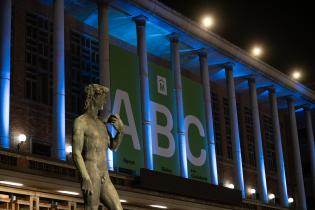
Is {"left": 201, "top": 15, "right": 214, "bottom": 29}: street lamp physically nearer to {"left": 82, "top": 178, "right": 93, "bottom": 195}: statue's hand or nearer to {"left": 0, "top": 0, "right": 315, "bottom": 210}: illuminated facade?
{"left": 0, "top": 0, "right": 315, "bottom": 210}: illuminated facade

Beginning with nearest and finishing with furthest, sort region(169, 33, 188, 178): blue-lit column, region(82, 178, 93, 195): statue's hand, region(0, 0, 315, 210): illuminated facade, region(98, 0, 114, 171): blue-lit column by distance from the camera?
1. region(82, 178, 93, 195): statue's hand
2. region(0, 0, 315, 210): illuminated facade
3. region(98, 0, 114, 171): blue-lit column
4. region(169, 33, 188, 178): blue-lit column

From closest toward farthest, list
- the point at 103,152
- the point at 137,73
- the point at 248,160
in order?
the point at 103,152, the point at 137,73, the point at 248,160

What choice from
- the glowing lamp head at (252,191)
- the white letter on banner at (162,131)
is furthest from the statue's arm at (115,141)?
the glowing lamp head at (252,191)

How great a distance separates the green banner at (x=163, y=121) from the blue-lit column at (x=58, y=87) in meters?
6.45

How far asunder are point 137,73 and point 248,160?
1604 cm

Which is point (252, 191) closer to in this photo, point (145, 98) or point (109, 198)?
point (145, 98)

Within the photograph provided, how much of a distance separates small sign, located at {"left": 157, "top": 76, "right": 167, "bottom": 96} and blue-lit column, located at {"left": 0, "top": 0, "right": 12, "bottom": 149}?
9.97 m

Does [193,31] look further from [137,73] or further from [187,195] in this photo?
[187,195]

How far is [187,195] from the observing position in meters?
28.6

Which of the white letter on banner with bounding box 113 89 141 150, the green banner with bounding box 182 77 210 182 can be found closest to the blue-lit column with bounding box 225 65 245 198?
the green banner with bounding box 182 77 210 182

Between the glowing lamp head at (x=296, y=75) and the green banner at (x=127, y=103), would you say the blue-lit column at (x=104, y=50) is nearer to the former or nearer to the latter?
the green banner at (x=127, y=103)

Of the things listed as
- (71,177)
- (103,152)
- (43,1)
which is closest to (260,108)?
(43,1)

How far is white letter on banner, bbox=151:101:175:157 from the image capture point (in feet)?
101

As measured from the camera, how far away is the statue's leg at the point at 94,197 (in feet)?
28.8
